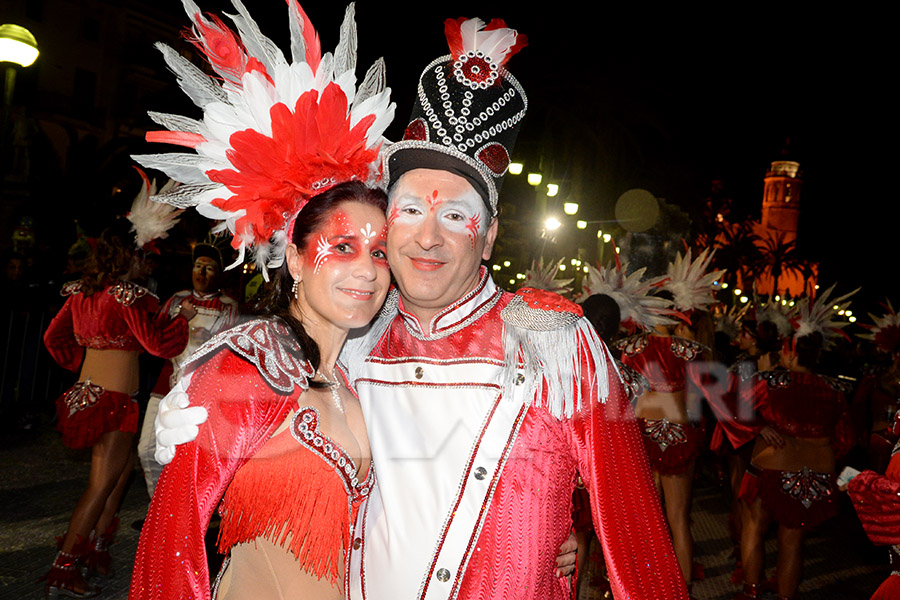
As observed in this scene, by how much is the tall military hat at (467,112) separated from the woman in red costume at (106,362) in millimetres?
3572

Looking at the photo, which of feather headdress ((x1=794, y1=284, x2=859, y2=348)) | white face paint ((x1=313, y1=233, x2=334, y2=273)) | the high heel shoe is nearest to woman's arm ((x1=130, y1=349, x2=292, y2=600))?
white face paint ((x1=313, y1=233, x2=334, y2=273))

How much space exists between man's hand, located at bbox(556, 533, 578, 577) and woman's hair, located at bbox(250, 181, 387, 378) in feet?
3.31

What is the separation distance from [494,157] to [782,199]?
8406 cm

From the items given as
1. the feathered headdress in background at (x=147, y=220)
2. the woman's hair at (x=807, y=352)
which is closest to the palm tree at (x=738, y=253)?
the woman's hair at (x=807, y=352)

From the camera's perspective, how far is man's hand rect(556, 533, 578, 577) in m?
2.30

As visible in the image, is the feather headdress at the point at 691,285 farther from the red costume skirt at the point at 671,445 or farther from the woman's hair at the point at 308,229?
the woman's hair at the point at 308,229

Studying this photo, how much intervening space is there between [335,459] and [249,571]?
41 centimetres

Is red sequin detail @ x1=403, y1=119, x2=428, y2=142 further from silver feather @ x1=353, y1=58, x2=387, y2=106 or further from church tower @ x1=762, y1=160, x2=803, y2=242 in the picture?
church tower @ x1=762, y1=160, x2=803, y2=242

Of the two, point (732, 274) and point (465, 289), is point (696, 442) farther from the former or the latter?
point (732, 274)

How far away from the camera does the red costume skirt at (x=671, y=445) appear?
19.9 ft

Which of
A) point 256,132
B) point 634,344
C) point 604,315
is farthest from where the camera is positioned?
point 634,344

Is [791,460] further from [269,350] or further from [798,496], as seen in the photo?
[269,350]

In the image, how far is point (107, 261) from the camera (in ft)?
17.3

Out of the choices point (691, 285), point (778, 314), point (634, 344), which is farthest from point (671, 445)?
point (778, 314)
